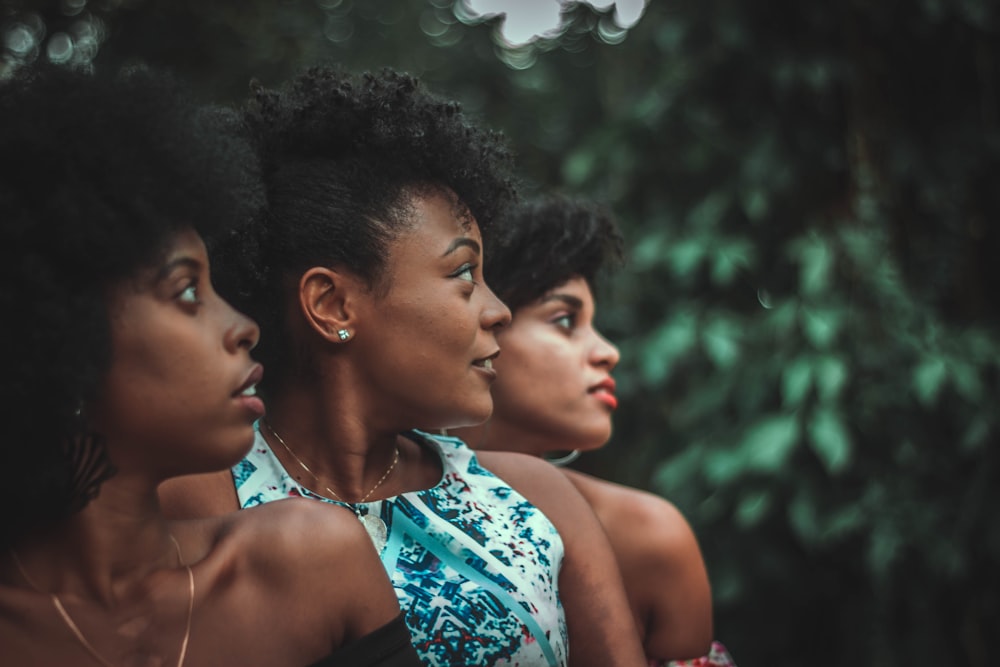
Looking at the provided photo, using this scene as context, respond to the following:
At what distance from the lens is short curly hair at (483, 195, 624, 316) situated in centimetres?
221

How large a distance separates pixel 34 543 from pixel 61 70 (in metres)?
0.56

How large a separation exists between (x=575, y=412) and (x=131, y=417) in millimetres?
1143

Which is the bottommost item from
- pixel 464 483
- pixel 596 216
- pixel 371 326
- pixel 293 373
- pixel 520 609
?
pixel 520 609

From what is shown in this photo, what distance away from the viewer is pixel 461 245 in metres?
1.61

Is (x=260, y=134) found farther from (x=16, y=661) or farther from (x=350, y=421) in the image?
(x=16, y=661)

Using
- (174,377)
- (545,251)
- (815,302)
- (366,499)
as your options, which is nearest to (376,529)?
(366,499)

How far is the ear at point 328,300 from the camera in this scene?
61.5 inches

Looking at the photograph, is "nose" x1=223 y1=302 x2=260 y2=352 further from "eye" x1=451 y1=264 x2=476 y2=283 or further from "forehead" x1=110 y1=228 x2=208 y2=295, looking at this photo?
"eye" x1=451 y1=264 x2=476 y2=283

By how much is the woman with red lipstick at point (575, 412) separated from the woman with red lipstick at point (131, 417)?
89 centimetres

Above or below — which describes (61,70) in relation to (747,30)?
below

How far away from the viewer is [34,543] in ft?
3.90

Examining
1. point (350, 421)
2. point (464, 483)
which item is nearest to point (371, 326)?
point (350, 421)

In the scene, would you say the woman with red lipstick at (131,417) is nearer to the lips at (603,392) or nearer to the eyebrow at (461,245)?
the eyebrow at (461,245)

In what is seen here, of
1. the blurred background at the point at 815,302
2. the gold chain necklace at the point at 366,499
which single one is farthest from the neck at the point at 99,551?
the blurred background at the point at 815,302
